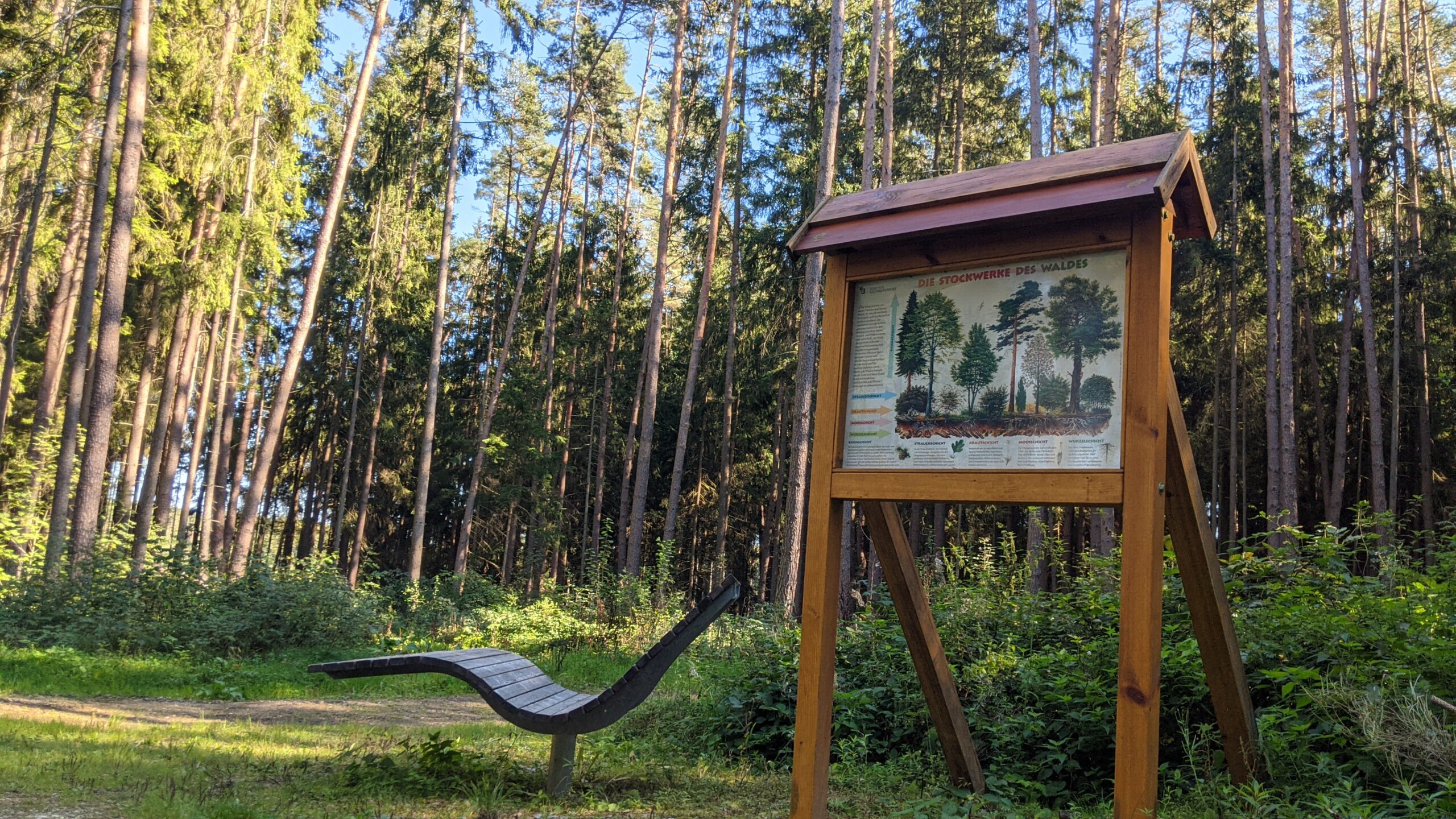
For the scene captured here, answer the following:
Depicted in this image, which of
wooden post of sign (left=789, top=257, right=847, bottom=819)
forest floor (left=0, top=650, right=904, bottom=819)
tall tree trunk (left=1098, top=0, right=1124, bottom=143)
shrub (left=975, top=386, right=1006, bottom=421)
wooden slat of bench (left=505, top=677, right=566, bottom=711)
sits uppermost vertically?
tall tree trunk (left=1098, top=0, right=1124, bottom=143)

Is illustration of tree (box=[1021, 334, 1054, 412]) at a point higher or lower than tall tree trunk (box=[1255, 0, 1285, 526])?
lower

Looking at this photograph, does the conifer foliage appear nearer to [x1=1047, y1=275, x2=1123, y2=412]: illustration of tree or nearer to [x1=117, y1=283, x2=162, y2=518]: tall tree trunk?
[x1=117, y1=283, x2=162, y2=518]: tall tree trunk

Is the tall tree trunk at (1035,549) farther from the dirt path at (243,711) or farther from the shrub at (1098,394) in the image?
the dirt path at (243,711)

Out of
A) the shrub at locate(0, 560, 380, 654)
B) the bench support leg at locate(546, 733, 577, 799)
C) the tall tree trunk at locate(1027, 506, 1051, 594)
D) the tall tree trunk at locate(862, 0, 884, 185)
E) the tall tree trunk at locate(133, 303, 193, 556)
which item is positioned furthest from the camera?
the tall tree trunk at locate(133, 303, 193, 556)

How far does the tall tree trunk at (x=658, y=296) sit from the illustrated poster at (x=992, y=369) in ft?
44.9

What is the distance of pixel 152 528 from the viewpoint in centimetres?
1353

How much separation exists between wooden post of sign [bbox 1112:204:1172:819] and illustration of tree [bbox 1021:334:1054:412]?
248 millimetres

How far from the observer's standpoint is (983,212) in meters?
3.06

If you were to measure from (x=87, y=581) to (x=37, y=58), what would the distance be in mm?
7660

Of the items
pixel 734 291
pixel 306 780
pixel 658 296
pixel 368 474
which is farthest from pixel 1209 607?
pixel 368 474

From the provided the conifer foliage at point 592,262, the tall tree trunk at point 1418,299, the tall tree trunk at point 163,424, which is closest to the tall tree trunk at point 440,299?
the conifer foliage at point 592,262

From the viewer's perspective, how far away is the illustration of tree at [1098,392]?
2906 millimetres

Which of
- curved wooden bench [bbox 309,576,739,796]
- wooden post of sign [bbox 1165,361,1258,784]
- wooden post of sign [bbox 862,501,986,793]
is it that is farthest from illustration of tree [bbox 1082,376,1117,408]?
curved wooden bench [bbox 309,576,739,796]

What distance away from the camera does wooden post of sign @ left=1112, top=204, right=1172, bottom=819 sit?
276cm
